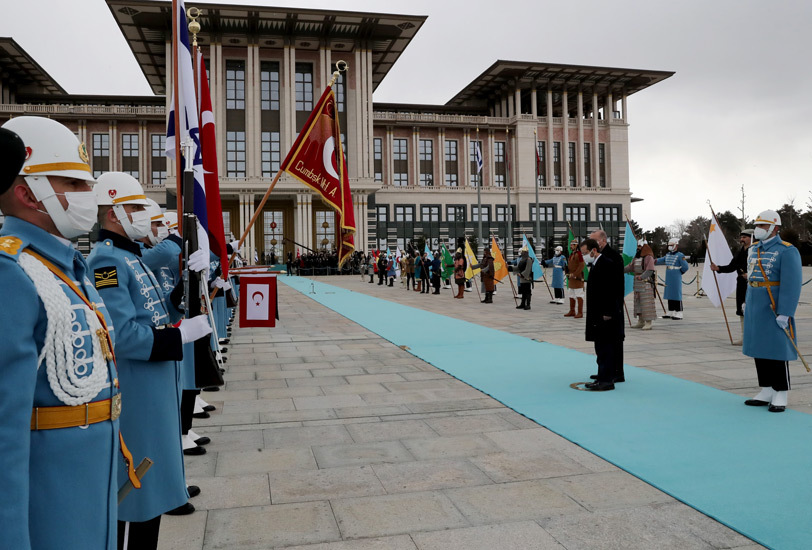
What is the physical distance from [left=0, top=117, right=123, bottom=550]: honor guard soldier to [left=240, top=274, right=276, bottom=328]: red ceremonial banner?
664cm

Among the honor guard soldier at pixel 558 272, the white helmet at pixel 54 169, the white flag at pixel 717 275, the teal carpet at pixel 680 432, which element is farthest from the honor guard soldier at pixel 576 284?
the white helmet at pixel 54 169

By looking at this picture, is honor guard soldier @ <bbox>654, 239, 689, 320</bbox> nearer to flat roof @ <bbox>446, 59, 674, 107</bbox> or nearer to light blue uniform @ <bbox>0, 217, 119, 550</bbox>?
light blue uniform @ <bbox>0, 217, 119, 550</bbox>

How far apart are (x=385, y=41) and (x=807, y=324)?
50544 millimetres

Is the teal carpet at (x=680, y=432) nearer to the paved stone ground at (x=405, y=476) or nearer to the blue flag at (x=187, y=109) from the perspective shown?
the paved stone ground at (x=405, y=476)

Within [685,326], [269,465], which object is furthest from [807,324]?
[269,465]

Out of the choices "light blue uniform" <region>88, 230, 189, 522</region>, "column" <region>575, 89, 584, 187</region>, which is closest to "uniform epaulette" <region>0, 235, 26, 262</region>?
"light blue uniform" <region>88, 230, 189, 522</region>

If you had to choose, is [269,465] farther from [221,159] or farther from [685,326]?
[221,159]

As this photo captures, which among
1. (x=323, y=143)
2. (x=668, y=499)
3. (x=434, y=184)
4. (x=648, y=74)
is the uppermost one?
(x=648, y=74)

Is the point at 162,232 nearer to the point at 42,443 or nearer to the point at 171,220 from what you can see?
the point at 171,220

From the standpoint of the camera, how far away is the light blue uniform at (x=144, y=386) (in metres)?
2.70

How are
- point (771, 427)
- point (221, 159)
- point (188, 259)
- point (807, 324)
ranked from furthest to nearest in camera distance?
point (221, 159), point (807, 324), point (771, 427), point (188, 259)

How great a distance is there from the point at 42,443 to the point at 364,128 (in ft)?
189

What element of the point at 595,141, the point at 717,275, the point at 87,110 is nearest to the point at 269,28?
the point at 87,110

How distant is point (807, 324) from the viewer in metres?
13.0
